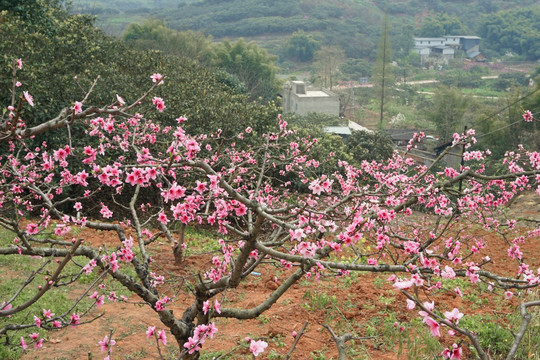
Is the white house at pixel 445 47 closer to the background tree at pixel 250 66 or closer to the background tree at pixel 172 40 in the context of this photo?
the background tree at pixel 250 66

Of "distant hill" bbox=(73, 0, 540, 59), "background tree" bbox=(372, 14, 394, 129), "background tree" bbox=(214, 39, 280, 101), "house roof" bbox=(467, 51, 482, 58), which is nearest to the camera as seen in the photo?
"background tree" bbox=(214, 39, 280, 101)

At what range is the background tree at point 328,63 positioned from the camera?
234 feet

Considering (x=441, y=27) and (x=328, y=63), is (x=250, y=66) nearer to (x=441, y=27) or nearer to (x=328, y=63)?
(x=328, y=63)

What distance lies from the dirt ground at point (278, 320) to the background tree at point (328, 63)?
6295cm

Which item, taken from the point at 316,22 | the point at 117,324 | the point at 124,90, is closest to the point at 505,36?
the point at 316,22

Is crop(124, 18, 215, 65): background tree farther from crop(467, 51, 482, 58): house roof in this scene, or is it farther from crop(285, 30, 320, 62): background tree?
crop(467, 51, 482, 58): house roof

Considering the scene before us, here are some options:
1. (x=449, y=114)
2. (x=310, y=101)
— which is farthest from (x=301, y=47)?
(x=449, y=114)

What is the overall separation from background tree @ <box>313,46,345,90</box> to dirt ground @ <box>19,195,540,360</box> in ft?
207

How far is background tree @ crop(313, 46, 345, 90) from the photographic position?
71.2 meters

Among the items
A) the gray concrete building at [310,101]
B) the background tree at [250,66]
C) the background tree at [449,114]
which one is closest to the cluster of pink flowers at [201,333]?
the background tree at [449,114]

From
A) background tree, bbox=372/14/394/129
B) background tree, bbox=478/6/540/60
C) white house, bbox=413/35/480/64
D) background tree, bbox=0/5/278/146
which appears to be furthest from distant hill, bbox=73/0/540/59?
background tree, bbox=0/5/278/146

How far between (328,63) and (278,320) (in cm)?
7246

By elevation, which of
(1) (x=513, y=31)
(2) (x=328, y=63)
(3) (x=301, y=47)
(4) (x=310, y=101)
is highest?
(1) (x=513, y=31)

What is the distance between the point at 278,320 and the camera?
5531mm
